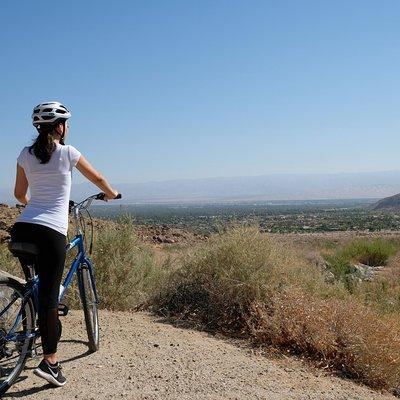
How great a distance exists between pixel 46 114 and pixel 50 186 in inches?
23.6

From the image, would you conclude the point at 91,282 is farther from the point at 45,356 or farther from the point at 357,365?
the point at 357,365

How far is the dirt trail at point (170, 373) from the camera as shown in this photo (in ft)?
16.1

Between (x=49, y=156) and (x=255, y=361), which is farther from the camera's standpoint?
(x=255, y=361)

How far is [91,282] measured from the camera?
5.78m

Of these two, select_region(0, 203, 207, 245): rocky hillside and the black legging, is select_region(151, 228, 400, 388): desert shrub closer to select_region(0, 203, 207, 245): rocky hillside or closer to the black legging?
the black legging

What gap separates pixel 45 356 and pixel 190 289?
11.7ft

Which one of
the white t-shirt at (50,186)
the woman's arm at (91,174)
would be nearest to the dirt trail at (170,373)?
the white t-shirt at (50,186)

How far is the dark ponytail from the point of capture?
14.6 ft

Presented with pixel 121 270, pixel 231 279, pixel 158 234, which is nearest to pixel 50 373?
pixel 231 279

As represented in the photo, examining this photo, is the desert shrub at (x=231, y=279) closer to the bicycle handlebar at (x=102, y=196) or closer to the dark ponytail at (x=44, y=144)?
the bicycle handlebar at (x=102, y=196)

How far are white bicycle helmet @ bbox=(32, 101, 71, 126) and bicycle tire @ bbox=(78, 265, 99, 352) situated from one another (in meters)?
1.76

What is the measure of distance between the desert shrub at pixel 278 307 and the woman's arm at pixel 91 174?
3001 mm

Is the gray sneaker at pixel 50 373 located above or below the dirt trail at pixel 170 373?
above

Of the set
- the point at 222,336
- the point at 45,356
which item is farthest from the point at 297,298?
the point at 45,356
